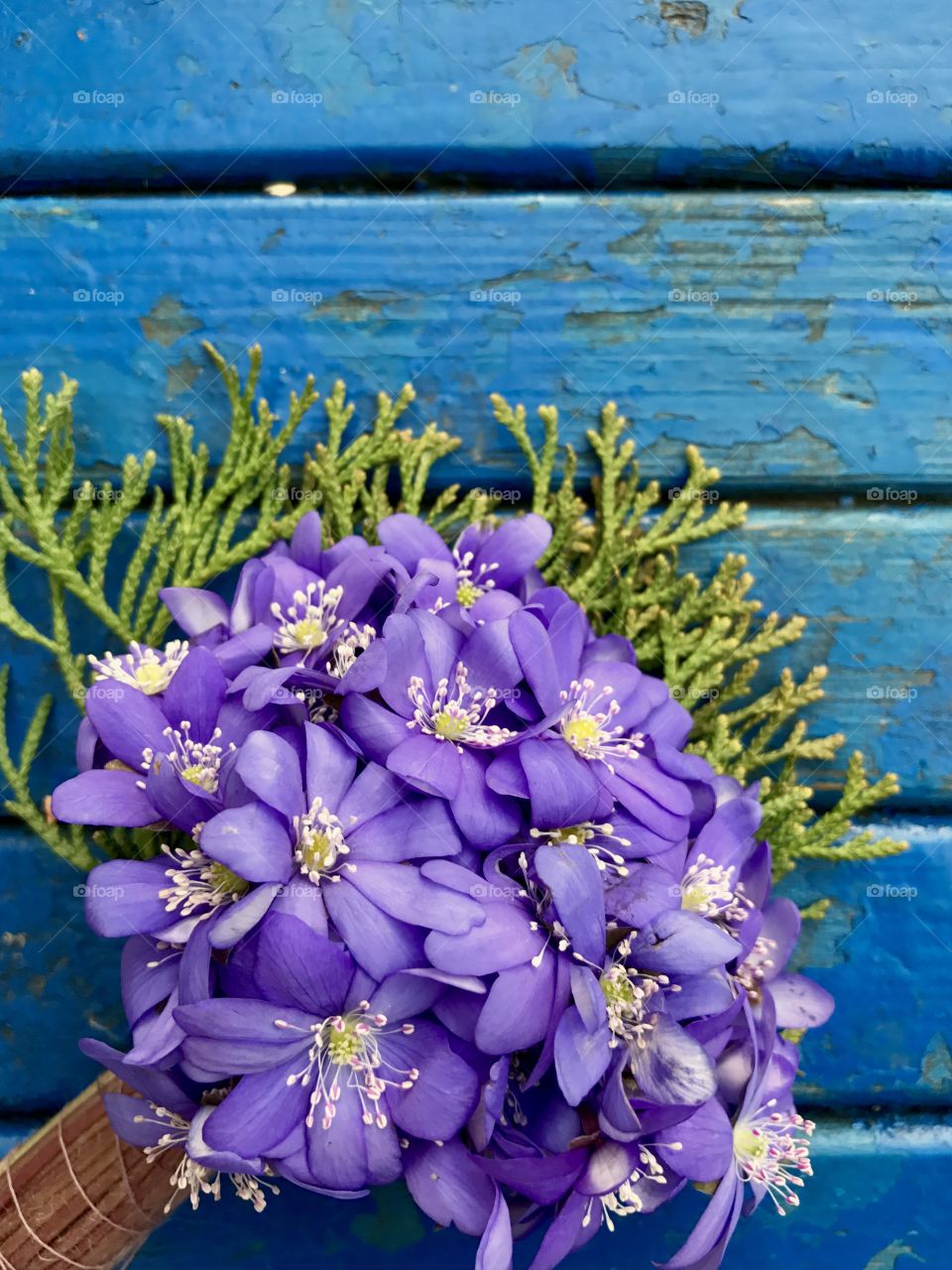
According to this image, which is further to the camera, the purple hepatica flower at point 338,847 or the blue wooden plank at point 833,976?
the blue wooden plank at point 833,976

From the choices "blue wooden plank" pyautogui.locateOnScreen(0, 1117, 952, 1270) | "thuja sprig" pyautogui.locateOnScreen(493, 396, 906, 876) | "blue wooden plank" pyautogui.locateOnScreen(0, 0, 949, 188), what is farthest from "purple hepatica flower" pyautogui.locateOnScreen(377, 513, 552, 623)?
"blue wooden plank" pyautogui.locateOnScreen(0, 1117, 952, 1270)

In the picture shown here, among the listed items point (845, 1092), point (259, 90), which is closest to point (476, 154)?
point (259, 90)

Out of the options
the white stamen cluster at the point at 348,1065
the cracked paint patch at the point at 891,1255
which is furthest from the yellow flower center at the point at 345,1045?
the cracked paint patch at the point at 891,1255

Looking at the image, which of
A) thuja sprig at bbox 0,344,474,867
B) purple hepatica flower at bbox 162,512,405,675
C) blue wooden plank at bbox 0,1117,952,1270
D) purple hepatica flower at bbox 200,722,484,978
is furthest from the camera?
blue wooden plank at bbox 0,1117,952,1270

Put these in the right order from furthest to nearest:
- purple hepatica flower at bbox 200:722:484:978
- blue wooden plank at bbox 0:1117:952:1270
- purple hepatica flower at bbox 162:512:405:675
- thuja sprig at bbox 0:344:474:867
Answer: blue wooden plank at bbox 0:1117:952:1270
thuja sprig at bbox 0:344:474:867
purple hepatica flower at bbox 162:512:405:675
purple hepatica flower at bbox 200:722:484:978

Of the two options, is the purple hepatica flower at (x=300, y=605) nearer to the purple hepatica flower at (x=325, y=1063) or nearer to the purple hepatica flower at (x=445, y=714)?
the purple hepatica flower at (x=445, y=714)

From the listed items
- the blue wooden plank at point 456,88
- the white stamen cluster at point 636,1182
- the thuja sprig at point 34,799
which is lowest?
the white stamen cluster at point 636,1182

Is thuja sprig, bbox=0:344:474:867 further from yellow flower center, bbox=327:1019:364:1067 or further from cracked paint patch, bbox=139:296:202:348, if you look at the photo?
yellow flower center, bbox=327:1019:364:1067
